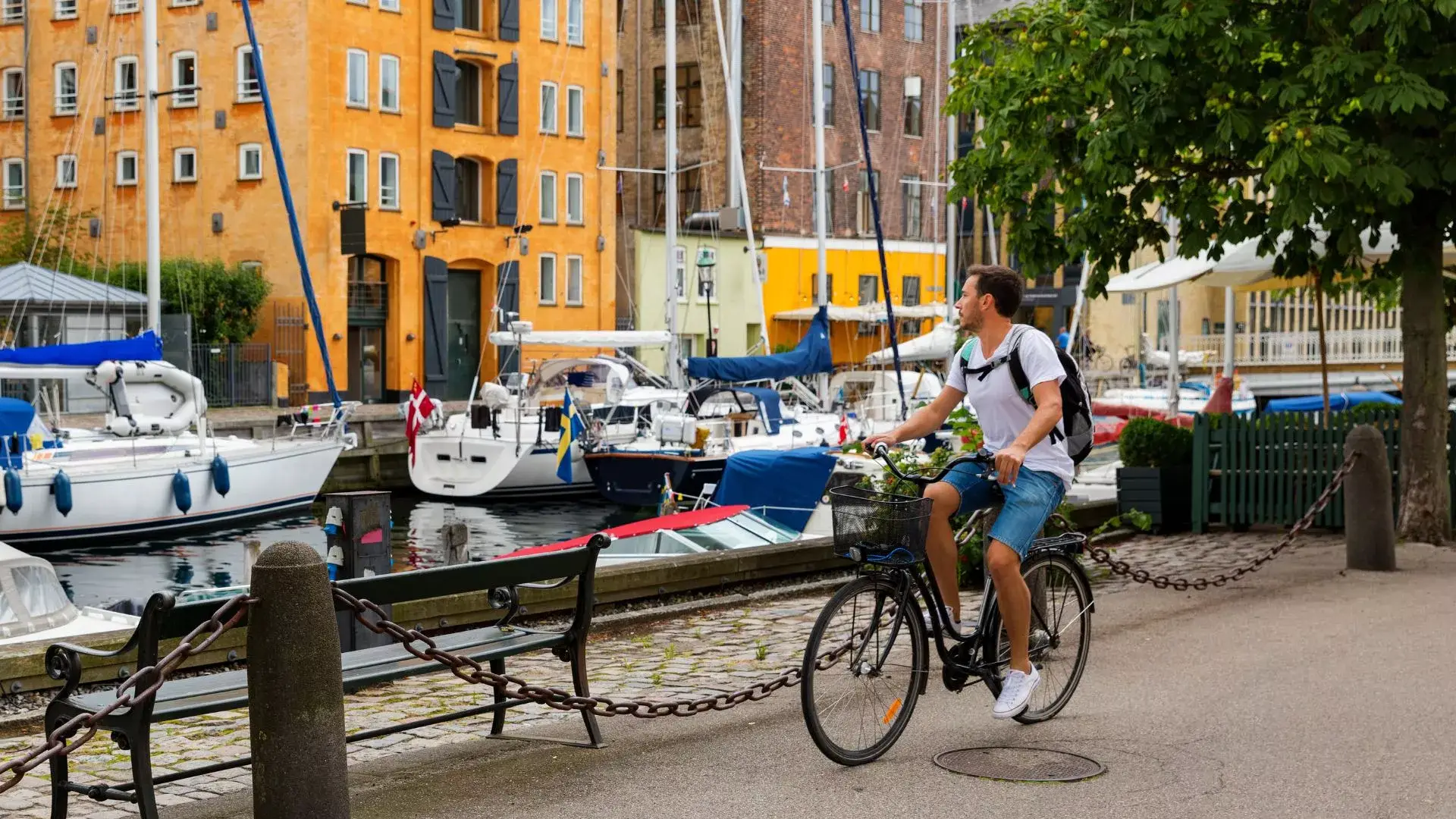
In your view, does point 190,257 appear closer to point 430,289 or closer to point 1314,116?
point 430,289

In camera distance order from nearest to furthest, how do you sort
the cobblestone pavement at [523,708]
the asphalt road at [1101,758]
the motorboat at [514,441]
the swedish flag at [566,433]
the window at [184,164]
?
1. the asphalt road at [1101,758]
2. the cobblestone pavement at [523,708]
3. the swedish flag at [566,433]
4. the motorboat at [514,441]
5. the window at [184,164]

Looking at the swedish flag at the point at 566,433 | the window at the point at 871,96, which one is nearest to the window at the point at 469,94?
the window at the point at 871,96

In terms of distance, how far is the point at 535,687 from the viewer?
7.61 meters

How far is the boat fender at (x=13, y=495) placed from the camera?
28359 mm

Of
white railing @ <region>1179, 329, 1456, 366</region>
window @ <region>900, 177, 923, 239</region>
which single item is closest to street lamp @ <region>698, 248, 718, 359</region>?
window @ <region>900, 177, 923, 239</region>

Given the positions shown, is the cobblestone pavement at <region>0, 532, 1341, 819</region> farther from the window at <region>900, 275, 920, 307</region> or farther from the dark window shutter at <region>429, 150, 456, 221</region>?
the window at <region>900, 275, 920, 307</region>

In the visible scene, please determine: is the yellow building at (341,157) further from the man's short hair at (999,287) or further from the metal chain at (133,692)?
the metal chain at (133,692)

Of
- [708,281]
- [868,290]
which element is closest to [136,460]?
[708,281]

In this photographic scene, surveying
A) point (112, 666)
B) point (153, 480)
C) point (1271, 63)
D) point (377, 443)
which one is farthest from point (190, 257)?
point (112, 666)

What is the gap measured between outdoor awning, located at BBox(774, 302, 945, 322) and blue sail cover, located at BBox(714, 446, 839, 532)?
30340 millimetres

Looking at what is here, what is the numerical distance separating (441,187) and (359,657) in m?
46.2

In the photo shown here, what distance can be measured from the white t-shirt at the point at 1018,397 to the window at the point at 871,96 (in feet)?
191

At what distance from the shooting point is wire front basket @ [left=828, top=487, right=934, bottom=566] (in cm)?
726

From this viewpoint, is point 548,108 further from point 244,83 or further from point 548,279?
point 244,83
